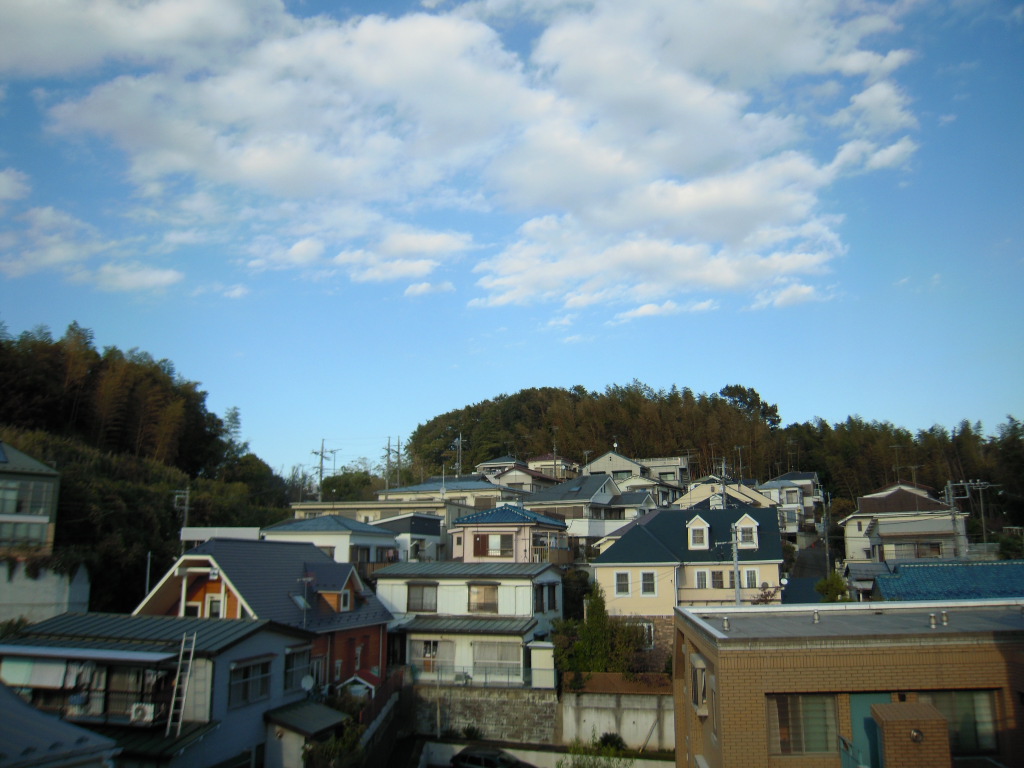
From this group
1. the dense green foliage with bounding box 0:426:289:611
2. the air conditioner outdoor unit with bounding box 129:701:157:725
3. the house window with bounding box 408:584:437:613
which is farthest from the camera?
the house window with bounding box 408:584:437:613

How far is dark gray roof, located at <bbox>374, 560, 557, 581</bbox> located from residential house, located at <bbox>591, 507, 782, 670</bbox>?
123 inches

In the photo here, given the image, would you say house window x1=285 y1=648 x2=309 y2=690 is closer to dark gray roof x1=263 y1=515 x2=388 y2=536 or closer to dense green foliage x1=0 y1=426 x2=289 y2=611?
dense green foliage x1=0 y1=426 x2=289 y2=611

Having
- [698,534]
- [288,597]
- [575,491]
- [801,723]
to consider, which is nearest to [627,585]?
[698,534]

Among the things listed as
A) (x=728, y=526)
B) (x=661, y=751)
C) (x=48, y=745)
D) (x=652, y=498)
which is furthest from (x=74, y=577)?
(x=652, y=498)

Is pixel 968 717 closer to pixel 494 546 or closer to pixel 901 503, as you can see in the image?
pixel 494 546

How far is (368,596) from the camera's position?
27.3m

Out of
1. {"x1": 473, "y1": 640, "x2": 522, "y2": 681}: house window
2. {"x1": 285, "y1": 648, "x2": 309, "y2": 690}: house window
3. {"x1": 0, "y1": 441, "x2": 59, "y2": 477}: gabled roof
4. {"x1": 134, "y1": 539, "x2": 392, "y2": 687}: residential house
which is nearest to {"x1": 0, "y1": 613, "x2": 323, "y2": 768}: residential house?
{"x1": 285, "y1": 648, "x2": 309, "y2": 690}: house window

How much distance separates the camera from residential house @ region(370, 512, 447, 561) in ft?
119

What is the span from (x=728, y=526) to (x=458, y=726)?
1436 cm

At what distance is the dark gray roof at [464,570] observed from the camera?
28188 mm

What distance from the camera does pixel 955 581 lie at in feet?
65.9

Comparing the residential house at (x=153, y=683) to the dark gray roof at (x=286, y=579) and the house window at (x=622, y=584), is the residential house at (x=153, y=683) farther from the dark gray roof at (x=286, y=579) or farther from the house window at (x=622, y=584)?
the house window at (x=622, y=584)

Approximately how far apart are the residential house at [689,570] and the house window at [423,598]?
7012 mm

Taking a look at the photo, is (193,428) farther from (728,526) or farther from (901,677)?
(901,677)
